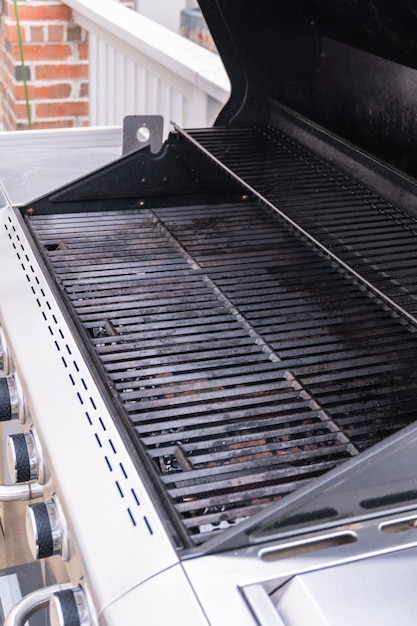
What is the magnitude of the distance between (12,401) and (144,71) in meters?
1.98

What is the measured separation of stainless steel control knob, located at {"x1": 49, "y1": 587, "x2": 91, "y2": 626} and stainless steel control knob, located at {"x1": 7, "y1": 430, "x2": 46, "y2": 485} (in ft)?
0.56

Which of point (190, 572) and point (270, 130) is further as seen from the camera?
point (270, 130)

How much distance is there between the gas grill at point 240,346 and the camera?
734 mm

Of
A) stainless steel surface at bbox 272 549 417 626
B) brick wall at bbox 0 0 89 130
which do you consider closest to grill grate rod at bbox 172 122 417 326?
stainless steel surface at bbox 272 549 417 626

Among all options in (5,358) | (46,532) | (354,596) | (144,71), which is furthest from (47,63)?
(354,596)

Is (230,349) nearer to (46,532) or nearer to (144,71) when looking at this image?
(46,532)

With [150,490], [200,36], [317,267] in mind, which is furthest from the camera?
[200,36]

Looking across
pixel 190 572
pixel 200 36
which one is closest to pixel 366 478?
pixel 190 572

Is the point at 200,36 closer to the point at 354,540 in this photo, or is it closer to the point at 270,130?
the point at 270,130

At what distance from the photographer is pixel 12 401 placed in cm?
105

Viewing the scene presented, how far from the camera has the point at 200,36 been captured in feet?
11.7

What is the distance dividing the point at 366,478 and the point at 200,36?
3.13 meters

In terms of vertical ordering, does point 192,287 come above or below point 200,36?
below

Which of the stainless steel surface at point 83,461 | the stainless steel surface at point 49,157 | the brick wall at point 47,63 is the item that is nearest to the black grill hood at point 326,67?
the stainless steel surface at point 49,157
